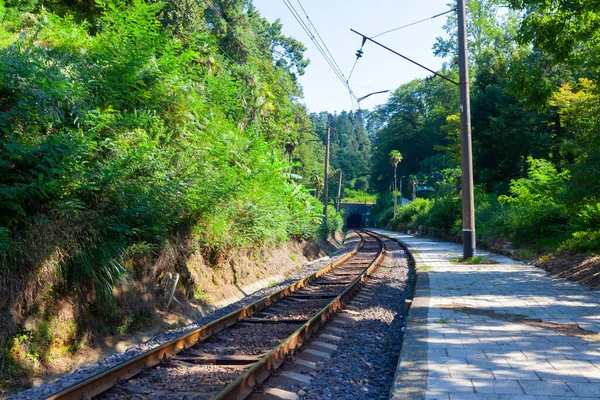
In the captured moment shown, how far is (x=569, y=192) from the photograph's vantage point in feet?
37.7

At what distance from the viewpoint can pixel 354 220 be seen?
3932 inches

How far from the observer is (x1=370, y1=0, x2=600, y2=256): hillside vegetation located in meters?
11.4

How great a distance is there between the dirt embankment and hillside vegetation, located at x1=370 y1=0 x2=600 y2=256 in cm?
866

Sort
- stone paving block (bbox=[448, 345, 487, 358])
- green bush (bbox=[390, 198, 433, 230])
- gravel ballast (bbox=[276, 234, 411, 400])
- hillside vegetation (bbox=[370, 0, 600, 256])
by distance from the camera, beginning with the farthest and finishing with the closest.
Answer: green bush (bbox=[390, 198, 433, 230]), hillside vegetation (bbox=[370, 0, 600, 256]), stone paving block (bbox=[448, 345, 487, 358]), gravel ballast (bbox=[276, 234, 411, 400])

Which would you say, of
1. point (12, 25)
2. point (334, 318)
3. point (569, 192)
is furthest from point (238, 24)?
point (334, 318)

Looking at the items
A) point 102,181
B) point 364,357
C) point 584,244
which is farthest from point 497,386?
point 584,244

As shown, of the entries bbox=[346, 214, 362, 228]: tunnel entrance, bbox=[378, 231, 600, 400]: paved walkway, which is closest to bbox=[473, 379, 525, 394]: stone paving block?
bbox=[378, 231, 600, 400]: paved walkway

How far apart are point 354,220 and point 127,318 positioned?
3702 inches

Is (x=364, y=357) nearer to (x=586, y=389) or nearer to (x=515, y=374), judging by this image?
(x=515, y=374)

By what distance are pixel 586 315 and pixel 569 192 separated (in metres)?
5.26

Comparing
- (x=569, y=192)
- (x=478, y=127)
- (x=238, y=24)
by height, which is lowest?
(x=569, y=192)

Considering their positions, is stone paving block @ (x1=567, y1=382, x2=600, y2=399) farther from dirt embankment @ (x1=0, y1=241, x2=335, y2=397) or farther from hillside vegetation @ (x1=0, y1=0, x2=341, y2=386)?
hillside vegetation @ (x1=0, y1=0, x2=341, y2=386)

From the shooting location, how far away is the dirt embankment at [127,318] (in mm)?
5246

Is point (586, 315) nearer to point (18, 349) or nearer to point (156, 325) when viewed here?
point (156, 325)
